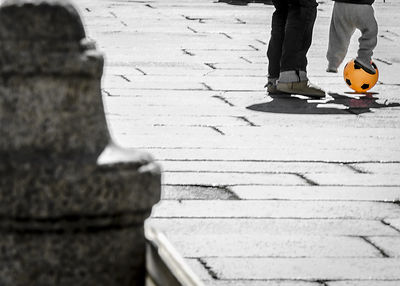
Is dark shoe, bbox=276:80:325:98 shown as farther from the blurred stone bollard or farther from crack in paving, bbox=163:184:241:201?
the blurred stone bollard

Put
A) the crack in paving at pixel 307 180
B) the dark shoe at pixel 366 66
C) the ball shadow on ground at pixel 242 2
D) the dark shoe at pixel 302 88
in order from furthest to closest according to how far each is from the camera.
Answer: the ball shadow on ground at pixel 242 2
the dark shoe at pixel 366 66
the dark shoe at pixel 302 88
the crack in paving at pixel 307 180

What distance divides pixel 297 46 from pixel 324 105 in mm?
469

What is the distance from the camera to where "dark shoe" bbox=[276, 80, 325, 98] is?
937 cm

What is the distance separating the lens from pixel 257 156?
7.27m

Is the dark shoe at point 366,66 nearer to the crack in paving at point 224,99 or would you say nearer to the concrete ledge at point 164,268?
the crack in paving at point 224,99

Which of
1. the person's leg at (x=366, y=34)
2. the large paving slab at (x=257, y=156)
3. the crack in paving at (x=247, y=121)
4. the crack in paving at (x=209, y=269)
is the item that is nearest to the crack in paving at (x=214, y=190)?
the large paving slab at (x=257, y=156)

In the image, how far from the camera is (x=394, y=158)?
24.0 ft

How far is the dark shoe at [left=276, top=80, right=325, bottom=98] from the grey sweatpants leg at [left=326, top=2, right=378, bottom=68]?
459 millimetres

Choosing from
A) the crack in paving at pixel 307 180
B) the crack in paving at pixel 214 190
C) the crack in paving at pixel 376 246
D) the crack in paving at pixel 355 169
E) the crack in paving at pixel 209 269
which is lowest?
the crack in paving at pixel 355 169

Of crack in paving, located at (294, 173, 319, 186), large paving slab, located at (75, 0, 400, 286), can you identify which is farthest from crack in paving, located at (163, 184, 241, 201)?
crack in paving, located at (294, 173, 319, 186)

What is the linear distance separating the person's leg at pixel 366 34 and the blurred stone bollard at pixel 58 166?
21.5 feet

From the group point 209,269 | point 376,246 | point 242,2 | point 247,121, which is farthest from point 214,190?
point 242,2

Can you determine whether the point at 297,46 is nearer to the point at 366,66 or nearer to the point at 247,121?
the point at 366,66

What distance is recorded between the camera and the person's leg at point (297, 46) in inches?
361
